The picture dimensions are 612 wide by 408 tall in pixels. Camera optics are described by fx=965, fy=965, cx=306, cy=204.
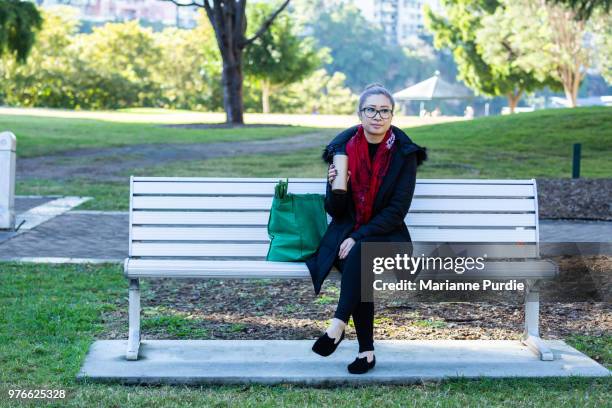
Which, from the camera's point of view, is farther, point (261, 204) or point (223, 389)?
point (261, 204)

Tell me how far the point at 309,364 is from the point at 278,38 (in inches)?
1751

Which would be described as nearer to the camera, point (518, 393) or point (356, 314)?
point (518, 393)

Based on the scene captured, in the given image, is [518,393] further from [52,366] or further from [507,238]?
[52,366]

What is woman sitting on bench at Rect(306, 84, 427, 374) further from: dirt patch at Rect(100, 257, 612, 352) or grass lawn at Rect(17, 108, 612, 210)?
grass lawn at Rect(17, 108, 612, 210)

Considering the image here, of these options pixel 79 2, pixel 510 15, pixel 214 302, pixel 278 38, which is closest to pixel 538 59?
pixel 510 15

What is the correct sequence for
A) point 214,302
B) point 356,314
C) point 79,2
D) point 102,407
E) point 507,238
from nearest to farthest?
point 102,407
point 356,314
point 507,238
point 214,302
point 79,2

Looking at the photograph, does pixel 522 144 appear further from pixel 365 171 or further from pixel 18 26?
pixel 365 171

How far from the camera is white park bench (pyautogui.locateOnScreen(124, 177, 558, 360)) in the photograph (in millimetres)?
5070

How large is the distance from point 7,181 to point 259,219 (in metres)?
5.23

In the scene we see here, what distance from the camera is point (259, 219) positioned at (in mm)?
5223

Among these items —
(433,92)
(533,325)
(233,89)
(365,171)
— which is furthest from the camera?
(433,92)

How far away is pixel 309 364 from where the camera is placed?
4797 mm

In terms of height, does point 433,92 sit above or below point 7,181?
above

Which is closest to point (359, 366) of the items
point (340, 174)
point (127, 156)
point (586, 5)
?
point (340, 174)
